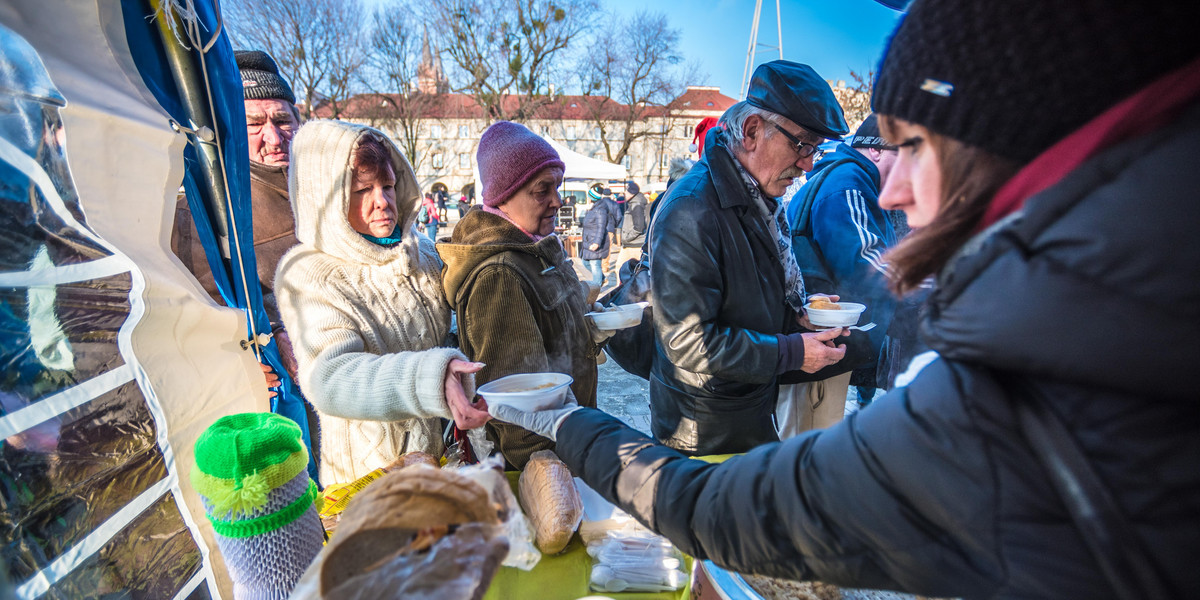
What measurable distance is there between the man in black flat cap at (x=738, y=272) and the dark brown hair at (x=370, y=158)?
112 centimetres

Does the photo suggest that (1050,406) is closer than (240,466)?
Yes

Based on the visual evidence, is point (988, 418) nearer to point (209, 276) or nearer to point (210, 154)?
point (210, 154)

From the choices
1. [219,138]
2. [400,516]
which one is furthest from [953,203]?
[219,138]

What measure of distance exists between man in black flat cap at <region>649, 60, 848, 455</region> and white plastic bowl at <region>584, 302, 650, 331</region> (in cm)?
11

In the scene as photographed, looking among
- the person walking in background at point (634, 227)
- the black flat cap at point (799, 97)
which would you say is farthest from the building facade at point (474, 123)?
the black flat cap at point (799, 97)

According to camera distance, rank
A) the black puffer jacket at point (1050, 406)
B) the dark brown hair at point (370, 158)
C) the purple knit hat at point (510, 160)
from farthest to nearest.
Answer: the purple knit hat at point (510, 160) → the dark brown hair at point (370, 158) → the black puffer jacket at point (1050, 406)

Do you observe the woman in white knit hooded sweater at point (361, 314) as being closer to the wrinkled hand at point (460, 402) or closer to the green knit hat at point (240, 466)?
the wrinkled hand at point (460, 402)

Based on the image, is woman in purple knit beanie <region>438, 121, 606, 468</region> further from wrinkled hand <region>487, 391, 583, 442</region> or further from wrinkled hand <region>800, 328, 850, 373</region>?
wrinkled hand <region>800, 328, 850, 373</region>

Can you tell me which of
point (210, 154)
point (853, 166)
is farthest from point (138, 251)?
point (853, 166)

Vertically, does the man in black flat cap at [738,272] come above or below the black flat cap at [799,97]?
below

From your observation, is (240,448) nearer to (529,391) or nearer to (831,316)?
(529,391)

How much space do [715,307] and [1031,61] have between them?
4.71 feet

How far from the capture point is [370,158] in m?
1.72

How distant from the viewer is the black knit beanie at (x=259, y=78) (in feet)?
9.16
